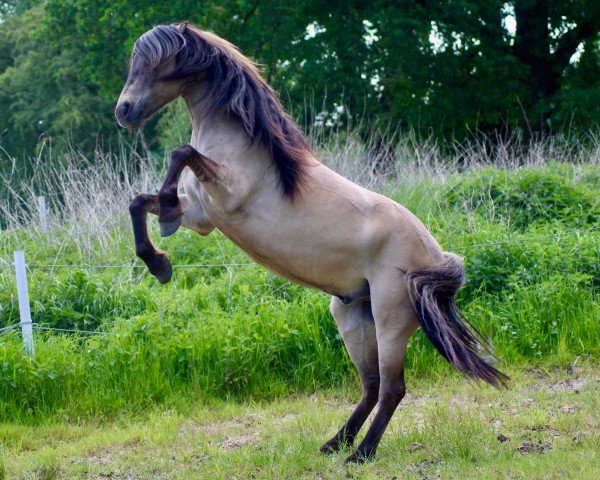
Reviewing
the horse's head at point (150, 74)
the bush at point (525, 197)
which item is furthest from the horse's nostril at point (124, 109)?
the bush at point (525, 197)

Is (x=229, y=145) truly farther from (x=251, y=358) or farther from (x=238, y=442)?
(x=251, y=358)

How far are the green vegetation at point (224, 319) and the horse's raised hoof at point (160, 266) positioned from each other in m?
2.09

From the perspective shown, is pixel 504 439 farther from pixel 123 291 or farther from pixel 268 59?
pixel 268 59

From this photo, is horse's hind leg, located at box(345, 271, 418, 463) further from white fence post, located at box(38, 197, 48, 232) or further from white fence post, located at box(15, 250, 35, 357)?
white fence post, located at box(38, 197, 48, 232)

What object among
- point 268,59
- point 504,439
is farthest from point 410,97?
point 504,439

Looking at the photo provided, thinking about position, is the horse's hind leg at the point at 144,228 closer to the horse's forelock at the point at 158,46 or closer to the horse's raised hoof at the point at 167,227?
the horse's raised hoof at the point at 167,227

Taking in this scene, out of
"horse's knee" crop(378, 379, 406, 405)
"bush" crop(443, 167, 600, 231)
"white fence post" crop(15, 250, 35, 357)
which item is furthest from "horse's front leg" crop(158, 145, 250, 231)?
"bush" crop(443, 167, 600, 231)

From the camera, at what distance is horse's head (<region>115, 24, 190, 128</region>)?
4.61 meters

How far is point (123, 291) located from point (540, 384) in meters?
3.95

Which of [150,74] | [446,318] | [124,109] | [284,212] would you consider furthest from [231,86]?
[446,318]

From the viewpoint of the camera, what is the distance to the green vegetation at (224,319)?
6.62 m

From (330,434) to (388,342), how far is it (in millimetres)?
1080

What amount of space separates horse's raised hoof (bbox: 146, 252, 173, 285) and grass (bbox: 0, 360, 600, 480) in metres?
1.15

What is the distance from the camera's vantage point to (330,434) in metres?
5.57
